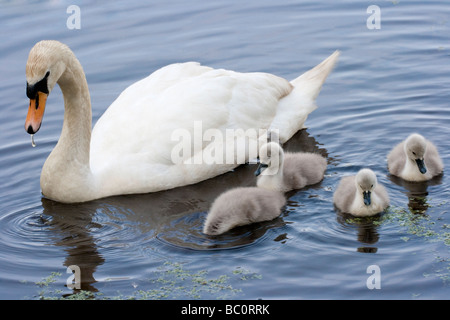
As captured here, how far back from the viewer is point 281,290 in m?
6.93

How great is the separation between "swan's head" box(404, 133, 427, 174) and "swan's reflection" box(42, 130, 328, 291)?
1611mm

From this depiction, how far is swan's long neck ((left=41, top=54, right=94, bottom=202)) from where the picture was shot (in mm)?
8945

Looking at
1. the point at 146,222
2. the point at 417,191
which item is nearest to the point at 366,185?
the point at 417,191

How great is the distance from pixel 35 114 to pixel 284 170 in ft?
8.96

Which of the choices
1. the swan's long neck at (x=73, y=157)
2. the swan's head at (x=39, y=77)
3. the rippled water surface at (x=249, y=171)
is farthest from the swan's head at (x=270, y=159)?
the swan's head at (x=39, y=77)

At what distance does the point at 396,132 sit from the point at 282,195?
236 centimetres

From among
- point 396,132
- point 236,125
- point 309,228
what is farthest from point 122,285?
point 396,132

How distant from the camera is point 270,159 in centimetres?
883

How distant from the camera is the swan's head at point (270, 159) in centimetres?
878

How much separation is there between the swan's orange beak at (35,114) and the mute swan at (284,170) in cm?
233

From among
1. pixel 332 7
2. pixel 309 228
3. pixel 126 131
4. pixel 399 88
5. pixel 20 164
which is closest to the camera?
pixel 309 228

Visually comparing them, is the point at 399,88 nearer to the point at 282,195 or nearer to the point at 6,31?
the point at 282,195

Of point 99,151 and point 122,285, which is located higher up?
point 99,151

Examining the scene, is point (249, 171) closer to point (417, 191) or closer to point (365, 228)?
point (417, 191)
